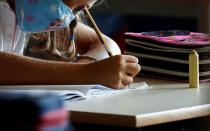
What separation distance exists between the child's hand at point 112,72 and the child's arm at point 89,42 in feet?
0.98

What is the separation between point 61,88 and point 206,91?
316mm

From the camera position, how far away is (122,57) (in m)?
1.09

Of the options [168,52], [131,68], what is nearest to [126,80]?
[131,68]

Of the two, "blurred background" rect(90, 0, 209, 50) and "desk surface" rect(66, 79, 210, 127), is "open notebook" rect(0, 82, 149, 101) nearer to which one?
"desk surface" rect(66, 79, 210, 127)

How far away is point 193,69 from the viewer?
1.20 metres

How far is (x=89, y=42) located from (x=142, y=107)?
2.17ft

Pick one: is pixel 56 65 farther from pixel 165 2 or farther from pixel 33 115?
pixel 165 2

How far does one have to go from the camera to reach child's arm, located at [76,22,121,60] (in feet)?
4.59

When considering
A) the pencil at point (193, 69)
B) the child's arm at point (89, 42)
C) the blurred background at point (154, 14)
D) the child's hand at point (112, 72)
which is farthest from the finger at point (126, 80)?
the blurred background at point (154, 14)

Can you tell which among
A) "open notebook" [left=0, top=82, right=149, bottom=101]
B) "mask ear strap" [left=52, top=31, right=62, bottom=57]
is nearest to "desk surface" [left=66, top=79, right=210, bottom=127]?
"open notebook" [left=0, top=82, right=149, bottom=101]

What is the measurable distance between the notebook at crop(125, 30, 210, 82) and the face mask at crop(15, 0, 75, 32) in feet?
0.74

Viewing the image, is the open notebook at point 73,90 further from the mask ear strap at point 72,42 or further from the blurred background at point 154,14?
the blurred background at point 154,14

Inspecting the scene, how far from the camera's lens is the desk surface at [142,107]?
0.80 meters

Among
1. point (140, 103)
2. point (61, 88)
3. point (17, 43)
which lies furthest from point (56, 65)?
point (17, 43)
